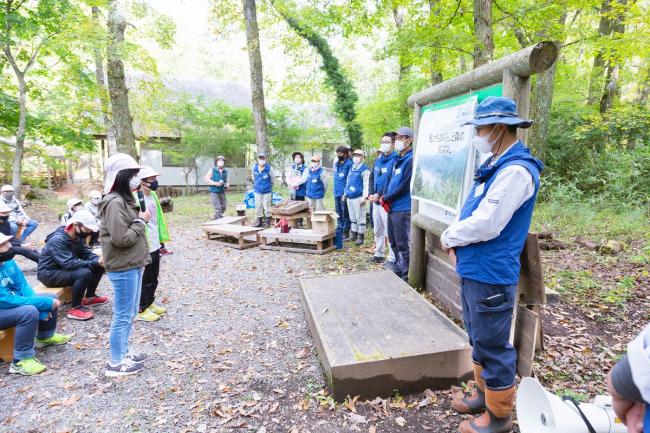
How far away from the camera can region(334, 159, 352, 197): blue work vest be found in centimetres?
848

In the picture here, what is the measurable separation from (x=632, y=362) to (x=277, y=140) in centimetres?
1865

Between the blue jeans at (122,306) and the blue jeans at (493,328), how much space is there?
9.27 feet

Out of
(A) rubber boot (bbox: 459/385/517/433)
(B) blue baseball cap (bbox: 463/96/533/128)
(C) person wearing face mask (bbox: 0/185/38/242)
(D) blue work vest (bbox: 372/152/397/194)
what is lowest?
(A) rubber boot (bbox: 459/385/517/433)

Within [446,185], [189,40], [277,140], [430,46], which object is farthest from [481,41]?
[189,40]

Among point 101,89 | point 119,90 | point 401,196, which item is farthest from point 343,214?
point 101,89

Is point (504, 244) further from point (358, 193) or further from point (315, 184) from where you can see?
point (315, 184)

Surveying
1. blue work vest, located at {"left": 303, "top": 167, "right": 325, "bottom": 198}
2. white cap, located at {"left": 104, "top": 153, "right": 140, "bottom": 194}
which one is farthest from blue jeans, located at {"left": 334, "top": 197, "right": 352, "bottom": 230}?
white cap, located at {"left": 104, "top": 153, "right": 140, "bottom": 194}

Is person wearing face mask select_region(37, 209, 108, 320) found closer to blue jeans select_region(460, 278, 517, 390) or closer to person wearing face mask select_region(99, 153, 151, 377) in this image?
person wearing face mask select_region(99, 153, 151, 377)

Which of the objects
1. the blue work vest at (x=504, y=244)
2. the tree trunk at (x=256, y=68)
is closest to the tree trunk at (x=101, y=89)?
the tree trunk at (x=256, y=68)

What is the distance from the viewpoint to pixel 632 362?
3.68ft

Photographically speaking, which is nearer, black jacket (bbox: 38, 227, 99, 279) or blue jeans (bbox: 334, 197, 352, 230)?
black jacket (bbox: 38, 227, 99, 279)

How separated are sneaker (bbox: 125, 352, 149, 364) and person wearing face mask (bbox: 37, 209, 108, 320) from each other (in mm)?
1495

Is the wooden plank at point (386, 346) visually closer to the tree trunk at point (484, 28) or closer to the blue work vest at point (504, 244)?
the blue work vest at point (504, 244)

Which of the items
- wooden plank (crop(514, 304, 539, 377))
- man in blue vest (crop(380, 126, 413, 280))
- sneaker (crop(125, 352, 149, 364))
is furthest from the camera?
man in blue vest (crop(380, 126, 413, 280))
